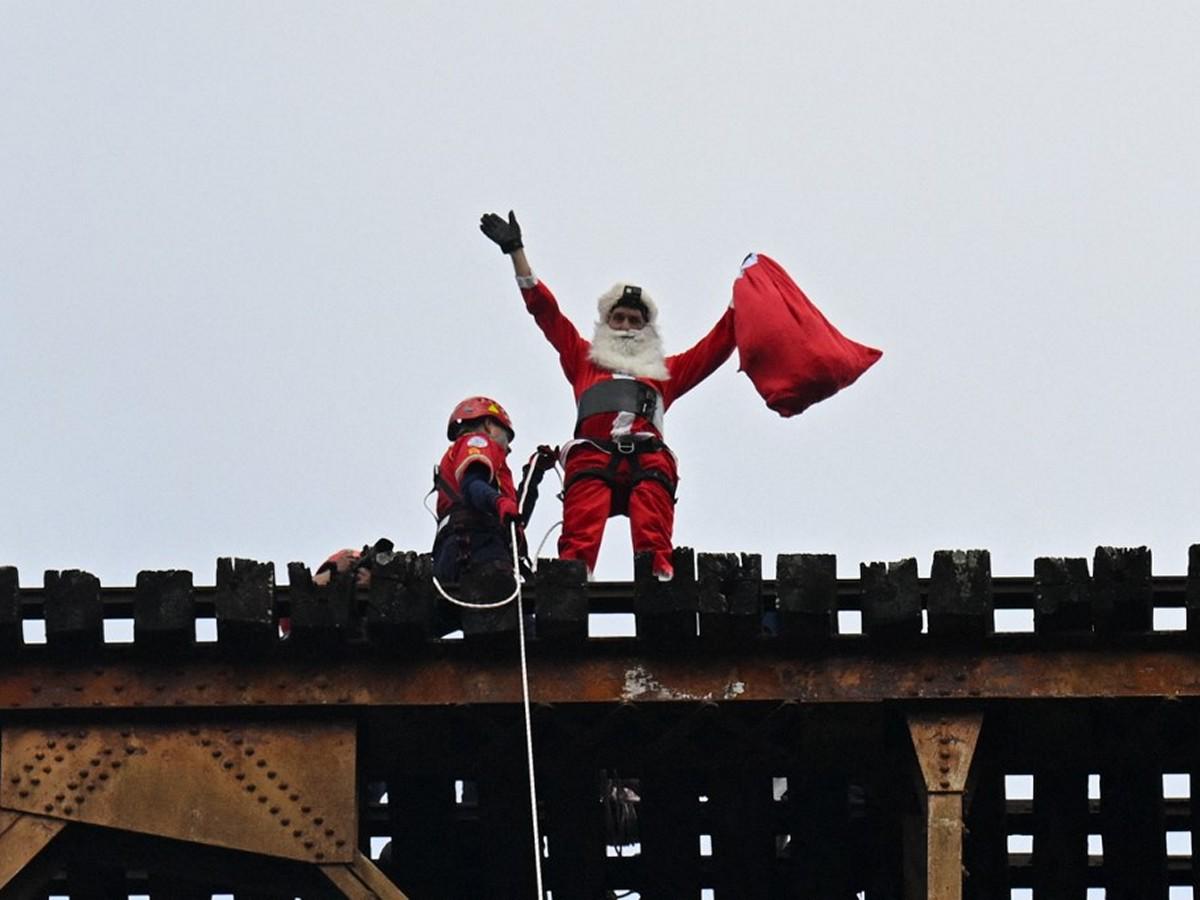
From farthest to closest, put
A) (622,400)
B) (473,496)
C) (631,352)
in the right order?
1. (631,352)
2. (622,400)
3. (473,496)

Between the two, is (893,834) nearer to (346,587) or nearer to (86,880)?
(346,587)

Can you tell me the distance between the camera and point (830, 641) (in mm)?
12641

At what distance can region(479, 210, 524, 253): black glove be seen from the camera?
50.8 feet

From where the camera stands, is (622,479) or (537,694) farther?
(622,479)

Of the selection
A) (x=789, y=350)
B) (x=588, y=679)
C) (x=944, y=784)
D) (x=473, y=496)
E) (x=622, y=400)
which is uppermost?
(x=789, y=350)

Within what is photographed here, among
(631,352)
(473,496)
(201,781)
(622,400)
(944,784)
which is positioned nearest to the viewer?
(944,784)

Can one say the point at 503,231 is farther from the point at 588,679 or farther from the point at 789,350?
the point at 588,679

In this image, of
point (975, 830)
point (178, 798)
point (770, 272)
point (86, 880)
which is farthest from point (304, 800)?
point (770, 272)

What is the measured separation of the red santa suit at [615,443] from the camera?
14.3 metres

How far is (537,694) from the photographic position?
41.4 ft

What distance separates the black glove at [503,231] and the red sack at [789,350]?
1.12 m

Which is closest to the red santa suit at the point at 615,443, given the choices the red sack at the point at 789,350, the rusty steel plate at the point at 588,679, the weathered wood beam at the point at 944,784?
the red sack at the point at 789,350

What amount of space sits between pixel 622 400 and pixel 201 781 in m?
3.20

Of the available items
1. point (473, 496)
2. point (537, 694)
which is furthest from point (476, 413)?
point (537, 694)
